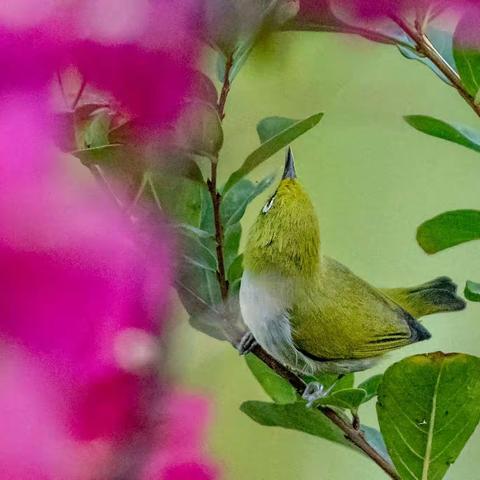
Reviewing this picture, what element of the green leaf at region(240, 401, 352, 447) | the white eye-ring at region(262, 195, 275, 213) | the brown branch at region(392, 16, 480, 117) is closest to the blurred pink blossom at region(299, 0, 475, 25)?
the brown branch at region(392, 16, 480, 117)

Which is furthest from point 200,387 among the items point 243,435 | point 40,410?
point 40,410

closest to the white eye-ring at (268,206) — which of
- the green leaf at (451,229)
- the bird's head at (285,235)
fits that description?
the bird's head at (285,235)

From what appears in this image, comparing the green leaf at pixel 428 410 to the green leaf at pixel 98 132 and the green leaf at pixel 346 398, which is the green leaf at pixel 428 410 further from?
the green leaf at pixel 98 132

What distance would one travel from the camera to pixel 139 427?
471 mm

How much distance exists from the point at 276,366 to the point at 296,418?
0.03m

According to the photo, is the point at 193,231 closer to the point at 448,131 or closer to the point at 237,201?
the point at 237,201

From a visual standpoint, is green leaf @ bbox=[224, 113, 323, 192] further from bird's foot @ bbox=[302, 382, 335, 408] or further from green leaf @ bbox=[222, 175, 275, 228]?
bird's foot @ bbox=[302, 382, 335, 408]

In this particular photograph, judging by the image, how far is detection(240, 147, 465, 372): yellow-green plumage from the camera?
444 millimetres

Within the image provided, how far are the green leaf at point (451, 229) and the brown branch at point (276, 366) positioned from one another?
113 millimetres

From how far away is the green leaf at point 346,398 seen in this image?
0.44m

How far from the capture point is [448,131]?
46 centimetres

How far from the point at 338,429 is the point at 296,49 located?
24cm

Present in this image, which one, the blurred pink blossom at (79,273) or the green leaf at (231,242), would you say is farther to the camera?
the green leaf at (231,242)

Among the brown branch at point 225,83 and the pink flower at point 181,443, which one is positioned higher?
the brown branch at point 225,83
